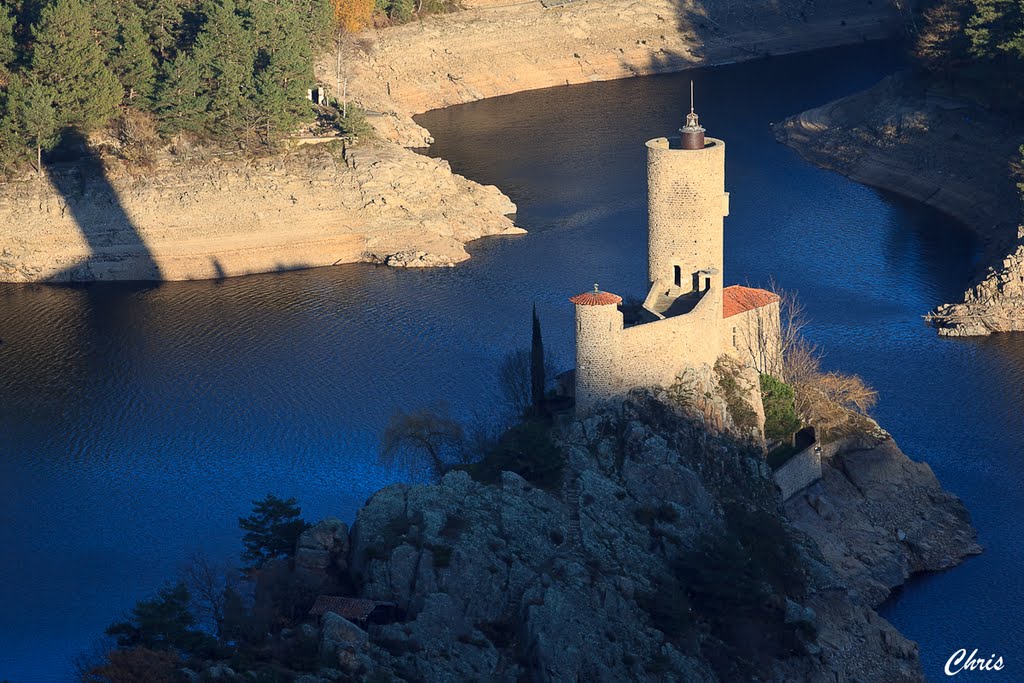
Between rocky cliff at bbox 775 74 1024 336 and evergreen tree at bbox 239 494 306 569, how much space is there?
108 ft

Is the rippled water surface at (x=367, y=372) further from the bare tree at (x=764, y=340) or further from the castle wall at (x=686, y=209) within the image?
the castle wall at (x=686, y=209)

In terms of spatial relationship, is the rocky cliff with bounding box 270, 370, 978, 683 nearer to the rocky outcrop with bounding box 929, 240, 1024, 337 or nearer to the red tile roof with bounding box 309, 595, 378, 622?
the red tile roof with bounding box 309, 595, 378, 622

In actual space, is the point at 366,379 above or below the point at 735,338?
below

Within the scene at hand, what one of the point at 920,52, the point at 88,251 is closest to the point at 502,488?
the point at 88,251

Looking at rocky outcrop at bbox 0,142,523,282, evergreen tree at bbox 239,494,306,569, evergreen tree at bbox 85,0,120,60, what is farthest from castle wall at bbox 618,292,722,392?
evergreen tree at bbox 85,0,120,60

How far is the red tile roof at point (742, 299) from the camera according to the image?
62.6 meters

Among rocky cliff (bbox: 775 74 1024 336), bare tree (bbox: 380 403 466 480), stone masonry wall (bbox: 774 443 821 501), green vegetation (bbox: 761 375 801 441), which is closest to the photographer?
stone masonry wall (bbox: 774 443 821 501)

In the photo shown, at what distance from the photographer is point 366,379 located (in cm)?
7356

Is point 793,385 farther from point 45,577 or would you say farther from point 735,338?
point 45,577

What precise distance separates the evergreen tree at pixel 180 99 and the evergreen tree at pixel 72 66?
2233 millimetres

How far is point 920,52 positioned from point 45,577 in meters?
63.9

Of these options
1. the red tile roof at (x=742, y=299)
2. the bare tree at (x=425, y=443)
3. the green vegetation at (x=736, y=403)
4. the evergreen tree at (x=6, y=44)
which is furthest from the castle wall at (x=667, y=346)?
the evergreen tree at (x=6, y=44)

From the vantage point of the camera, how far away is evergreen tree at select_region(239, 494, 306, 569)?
54.3 metres

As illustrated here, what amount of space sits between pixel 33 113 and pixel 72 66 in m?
3.02
